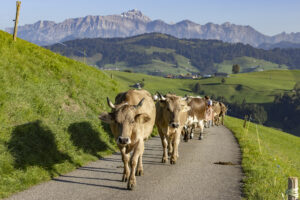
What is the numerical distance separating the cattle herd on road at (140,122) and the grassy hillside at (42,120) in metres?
2.59

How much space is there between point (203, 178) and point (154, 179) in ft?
6.13

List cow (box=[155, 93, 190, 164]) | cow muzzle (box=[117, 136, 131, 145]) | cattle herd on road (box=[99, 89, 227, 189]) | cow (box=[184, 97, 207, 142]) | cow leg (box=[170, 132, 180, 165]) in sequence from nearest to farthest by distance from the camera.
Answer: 1. cow muzzle (box=[117, 136, 131, 145])
2. cattle herd on road (box=[99, 89, 227, 189])
3. cow leg (box=[170, 132, 180, 165])
4. cow (box=[155, 93, 190, 164])
5. cow (box=[184, 97, 207, 142])

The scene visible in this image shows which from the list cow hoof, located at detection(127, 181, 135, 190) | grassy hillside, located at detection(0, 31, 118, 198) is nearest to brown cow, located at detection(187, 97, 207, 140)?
grassy hillside, located at detection(0, 31, 118, 198)

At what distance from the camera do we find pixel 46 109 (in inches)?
629

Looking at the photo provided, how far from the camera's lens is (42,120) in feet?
48.6

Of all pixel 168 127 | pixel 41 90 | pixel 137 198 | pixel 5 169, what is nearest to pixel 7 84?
pixel 41 90

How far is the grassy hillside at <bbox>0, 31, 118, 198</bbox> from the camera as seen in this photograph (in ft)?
37.1

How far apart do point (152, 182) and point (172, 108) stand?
4.47 metres

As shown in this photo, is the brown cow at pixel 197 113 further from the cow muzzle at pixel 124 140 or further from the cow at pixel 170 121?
the cow muzzle at pixel 124 140

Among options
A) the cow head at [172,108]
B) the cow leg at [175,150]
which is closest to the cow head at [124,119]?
the cow head at [172,108]

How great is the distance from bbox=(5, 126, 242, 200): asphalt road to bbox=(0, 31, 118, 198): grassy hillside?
688 mm

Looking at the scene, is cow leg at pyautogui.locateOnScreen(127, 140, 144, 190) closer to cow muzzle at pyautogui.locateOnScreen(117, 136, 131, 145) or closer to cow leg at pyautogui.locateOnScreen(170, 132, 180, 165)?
cow muzzle at pyautogui.locateOnScreen(117, 136, 131, 145)

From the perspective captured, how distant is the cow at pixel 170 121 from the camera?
14773 millimetres

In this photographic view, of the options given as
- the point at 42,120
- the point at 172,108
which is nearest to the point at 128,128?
the point at 172,108
